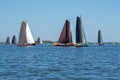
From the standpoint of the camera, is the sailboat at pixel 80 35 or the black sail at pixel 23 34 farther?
the black sail at pixel 23 34

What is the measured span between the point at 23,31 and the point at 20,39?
3388 mm

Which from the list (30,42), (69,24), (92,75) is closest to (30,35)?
(30,42)

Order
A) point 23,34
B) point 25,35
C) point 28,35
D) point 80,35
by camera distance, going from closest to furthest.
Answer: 1. point 80,35
2. point 23,34
3. point 25,35
4. point 28,35

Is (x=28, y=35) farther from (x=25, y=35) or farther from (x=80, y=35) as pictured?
(x=80, y=35)

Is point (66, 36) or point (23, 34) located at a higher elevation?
point (23, 34)

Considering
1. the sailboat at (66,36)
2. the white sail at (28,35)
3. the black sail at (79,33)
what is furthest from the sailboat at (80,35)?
the white sail at (28,35)

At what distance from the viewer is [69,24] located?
13400cm

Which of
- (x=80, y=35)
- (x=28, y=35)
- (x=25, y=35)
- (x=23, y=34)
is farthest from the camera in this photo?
(x=28, y=35)

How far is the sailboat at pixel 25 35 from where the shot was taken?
140m

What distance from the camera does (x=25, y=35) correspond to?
5507 inches

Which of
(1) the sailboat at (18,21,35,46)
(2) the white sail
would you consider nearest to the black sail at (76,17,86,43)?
(2) the white sail

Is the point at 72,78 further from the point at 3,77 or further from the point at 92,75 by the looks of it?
the point at 3,77

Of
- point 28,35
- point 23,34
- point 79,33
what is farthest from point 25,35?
point 79,33

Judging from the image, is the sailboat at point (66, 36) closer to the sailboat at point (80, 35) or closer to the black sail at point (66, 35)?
the black sail at point (66, 35)
